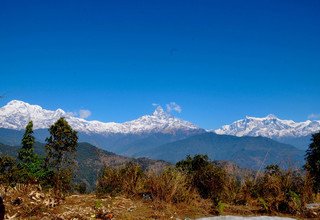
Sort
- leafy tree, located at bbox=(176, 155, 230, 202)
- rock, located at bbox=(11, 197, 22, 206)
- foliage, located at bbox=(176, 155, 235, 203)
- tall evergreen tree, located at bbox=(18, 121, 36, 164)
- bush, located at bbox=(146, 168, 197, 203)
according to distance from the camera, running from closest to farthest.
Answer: rock, located at bbox=(11, 197, 22, 206)
bush, located at bbox=(146, 168, 197, 203)
foliage, located at bbox=(176, 155, 235, 203)
leafy tree, located at bbox=(176, 155, 230, 202)
tall evergreen tree, located at bbox=(18, 121, 36, 164)

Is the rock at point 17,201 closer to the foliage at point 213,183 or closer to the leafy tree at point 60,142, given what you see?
the foliage at point 213,183

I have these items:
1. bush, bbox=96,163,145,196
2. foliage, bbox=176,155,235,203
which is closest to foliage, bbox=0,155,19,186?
bush, bbox=96,163,145,196

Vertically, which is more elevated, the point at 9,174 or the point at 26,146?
the point at 26,146

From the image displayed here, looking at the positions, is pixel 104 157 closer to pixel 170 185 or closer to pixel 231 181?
pixel 170 185

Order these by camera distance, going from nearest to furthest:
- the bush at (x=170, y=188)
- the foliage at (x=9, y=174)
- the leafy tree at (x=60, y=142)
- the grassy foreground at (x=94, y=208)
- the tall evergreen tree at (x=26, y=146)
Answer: the grassy foreground at (x=94, y=208) < the bush at (x=170, y=188) < the foliage at (x=9, y=174) < the tall evergreen tree at (x=26, y=146) < the leafy tree at (x=60, y=142)

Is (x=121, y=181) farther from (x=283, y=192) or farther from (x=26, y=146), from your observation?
(x=26, y=146)

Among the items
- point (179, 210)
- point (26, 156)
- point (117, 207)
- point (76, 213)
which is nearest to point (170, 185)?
point (179, 210)

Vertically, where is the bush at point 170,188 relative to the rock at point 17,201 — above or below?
above

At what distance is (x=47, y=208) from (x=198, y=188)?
23.1 ft

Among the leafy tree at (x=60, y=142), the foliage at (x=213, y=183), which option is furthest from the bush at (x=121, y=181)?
the leafy tree at (x=60, y=142)

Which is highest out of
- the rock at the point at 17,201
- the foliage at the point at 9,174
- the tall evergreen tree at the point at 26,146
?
the tall evergreen tree at the point at 26,146

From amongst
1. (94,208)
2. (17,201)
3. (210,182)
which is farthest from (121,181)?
(17,201)

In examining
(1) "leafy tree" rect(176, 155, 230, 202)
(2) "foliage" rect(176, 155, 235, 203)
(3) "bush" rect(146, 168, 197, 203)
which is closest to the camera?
(3) "bush" rect(146, 168, 197, 203)

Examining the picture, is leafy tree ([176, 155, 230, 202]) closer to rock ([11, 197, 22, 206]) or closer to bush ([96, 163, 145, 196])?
bush ([96, 163, 145, 196])
